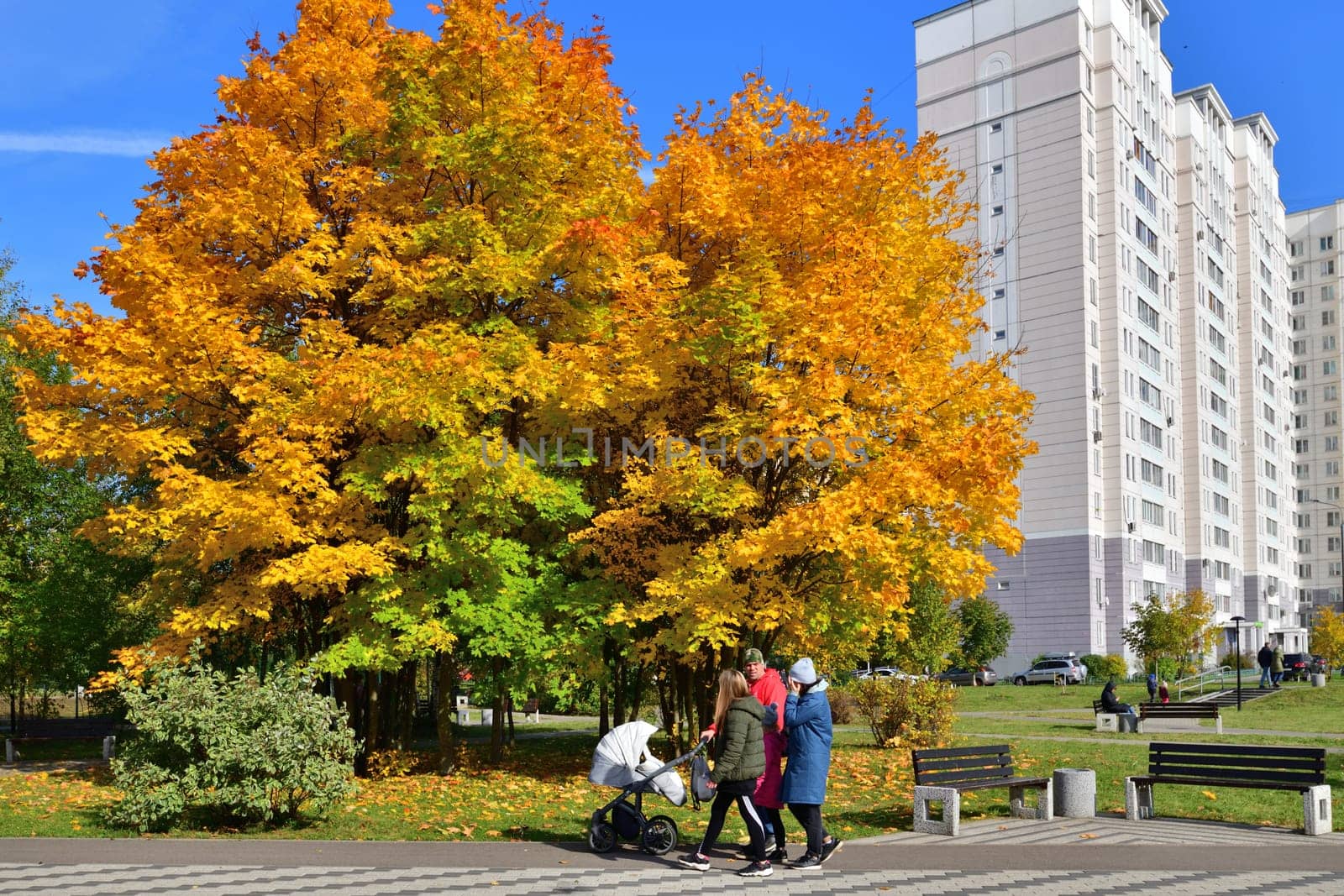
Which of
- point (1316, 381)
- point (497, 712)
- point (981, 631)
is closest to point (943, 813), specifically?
point (497, 712)

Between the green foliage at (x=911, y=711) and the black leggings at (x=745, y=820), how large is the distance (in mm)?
10775

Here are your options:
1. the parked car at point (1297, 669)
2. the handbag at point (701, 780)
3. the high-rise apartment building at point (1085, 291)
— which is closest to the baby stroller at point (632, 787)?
the handbag at point (701, 780)

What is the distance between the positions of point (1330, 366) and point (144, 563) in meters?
114

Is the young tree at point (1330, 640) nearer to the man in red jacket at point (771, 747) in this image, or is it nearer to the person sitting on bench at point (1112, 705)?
the person sitting on bench at point (1112, 705)

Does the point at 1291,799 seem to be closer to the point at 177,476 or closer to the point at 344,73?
the point at 177,476

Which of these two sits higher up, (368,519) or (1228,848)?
(368,519)

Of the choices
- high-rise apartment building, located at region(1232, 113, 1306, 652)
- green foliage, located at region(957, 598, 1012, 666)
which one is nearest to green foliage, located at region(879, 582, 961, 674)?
green foliage, located at region(957, 598, 1012, 666)

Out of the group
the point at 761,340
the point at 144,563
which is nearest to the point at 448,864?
the point at 761,340

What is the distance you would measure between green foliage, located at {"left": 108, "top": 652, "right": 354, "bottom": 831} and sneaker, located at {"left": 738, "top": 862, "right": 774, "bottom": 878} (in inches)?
192

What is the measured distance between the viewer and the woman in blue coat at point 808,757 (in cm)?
1034

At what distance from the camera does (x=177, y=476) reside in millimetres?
16375

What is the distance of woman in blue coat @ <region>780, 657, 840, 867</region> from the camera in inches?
407

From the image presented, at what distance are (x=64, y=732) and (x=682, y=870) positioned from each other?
20225 millimetres

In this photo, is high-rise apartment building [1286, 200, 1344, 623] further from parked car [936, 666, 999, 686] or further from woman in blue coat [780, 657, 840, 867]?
woman in blue coat [780, 657, 840, 867]
